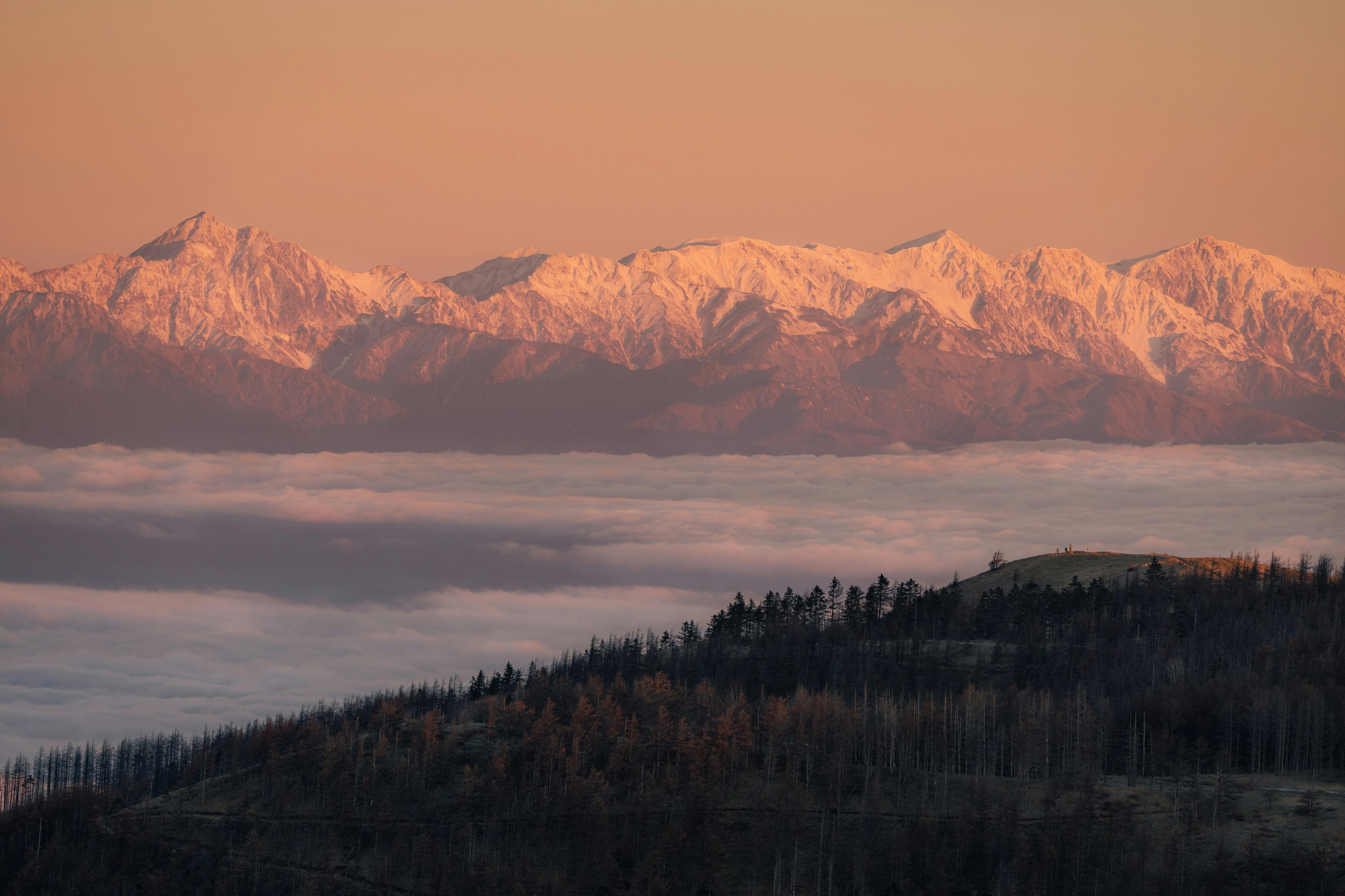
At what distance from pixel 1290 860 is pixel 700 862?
2961 inches

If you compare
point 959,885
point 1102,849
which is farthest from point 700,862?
point 1102,849

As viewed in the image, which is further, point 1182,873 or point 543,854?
point 543,854

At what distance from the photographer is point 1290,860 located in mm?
164250

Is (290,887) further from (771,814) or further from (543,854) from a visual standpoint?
(771,814)

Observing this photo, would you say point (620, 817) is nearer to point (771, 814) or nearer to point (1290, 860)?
point (771, 814)

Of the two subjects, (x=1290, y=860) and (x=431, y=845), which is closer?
(x=1290, y=860)

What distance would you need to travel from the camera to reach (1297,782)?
646 feet

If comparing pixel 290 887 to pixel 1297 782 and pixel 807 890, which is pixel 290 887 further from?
pixel 1297 782

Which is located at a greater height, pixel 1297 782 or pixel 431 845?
pixel 1297 782

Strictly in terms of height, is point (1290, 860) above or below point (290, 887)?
above

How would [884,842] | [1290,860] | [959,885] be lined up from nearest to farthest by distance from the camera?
[1290,860] < [959,885] < [884,842]

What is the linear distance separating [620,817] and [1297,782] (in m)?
99.8

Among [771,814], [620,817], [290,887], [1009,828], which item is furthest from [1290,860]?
[290,887]

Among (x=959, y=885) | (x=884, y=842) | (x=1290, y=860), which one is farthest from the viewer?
(x=884, y=842)
